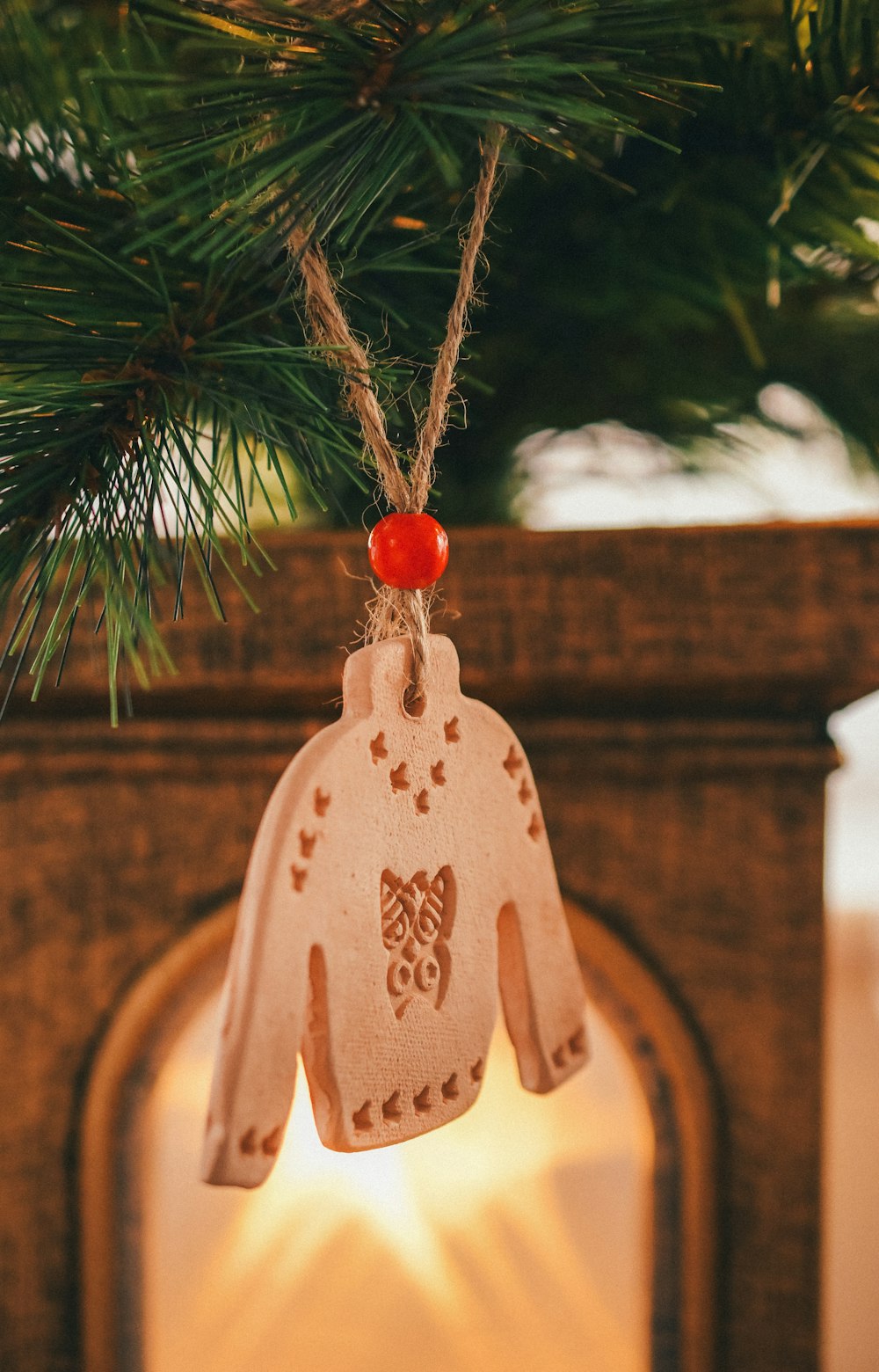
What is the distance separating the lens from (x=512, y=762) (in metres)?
0.33

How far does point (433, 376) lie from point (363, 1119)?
22 centimetres

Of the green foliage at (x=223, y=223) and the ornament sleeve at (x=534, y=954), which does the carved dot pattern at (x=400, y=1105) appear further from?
the green foliage at (x=223, y=223)

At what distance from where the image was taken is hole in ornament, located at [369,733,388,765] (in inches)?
11.5

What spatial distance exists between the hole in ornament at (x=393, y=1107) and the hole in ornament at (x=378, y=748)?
100mm

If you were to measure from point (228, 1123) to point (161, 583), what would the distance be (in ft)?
0.68

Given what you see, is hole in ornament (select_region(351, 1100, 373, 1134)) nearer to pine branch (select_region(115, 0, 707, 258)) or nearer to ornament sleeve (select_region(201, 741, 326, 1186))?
ornament sleeve (select_region(201, 741, 326, 1186))

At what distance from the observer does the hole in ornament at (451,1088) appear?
31 cm

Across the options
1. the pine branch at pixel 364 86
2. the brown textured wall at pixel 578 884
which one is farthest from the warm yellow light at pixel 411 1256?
the pine branch at pixel 364 86

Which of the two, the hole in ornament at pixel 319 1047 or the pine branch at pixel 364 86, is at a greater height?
the pine branch at pixel 364 86

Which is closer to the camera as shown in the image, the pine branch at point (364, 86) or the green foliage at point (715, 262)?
the pine branch at point (364, 86)

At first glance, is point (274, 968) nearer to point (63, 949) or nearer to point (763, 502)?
point (63, 949)

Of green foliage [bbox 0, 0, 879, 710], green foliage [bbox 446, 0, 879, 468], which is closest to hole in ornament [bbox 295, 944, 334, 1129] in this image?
green foliage [bbox 0, 0, 879, 710]

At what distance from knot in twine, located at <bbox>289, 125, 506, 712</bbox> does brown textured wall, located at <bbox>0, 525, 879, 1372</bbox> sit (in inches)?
3.3

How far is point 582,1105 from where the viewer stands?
402mm
